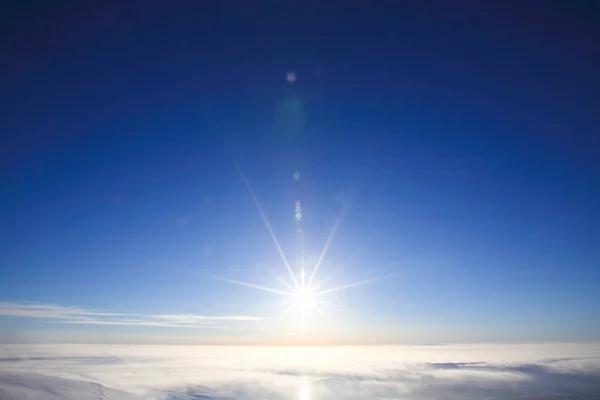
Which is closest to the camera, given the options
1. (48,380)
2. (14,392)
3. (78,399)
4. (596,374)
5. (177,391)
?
(14,392)

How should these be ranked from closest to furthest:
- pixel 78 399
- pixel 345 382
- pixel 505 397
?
pixel 78 399 < pixel 505 397 < pixel 345 382

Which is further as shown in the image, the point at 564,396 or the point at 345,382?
the point at 345,382

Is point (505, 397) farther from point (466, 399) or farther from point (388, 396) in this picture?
point (388, 396)

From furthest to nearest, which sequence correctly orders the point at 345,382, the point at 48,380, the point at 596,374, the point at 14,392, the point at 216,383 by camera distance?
1. the point at 596,374
2. the point at 345,382
3. the point at 216,383
4. the point at 48,380
5. the point at 14,392

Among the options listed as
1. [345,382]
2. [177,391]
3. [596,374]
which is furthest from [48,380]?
[596,374]

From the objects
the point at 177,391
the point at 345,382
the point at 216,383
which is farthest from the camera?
the point at 345,382

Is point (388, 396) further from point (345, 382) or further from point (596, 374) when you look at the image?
point (596, 374)

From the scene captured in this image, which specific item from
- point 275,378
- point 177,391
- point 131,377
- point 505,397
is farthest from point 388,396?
point 131,377

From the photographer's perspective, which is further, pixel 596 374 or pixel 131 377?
pixel 596 374

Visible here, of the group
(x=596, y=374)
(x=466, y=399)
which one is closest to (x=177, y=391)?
(x=466, y=399)
